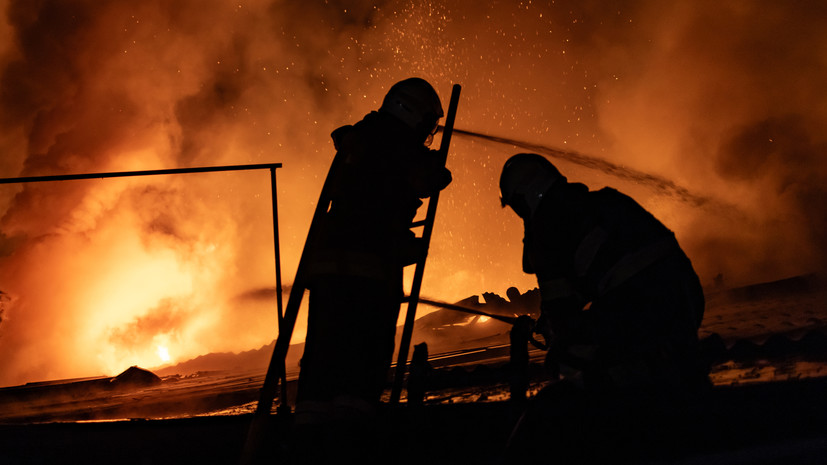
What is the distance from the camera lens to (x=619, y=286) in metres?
2.26

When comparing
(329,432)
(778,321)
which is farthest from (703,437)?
(778,321)

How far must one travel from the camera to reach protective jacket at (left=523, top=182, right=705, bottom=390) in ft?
7.26

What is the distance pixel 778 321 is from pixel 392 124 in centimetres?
755

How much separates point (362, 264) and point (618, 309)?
130 cm

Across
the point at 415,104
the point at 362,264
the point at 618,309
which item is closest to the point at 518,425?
the point at 618,309

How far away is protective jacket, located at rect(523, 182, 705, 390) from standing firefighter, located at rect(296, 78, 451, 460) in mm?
921

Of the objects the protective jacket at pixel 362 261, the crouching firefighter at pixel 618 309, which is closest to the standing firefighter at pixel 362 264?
the protective jacket at pixel 362 261

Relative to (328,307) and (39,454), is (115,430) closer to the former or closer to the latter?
(39,454)

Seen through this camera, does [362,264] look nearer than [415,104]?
Yes

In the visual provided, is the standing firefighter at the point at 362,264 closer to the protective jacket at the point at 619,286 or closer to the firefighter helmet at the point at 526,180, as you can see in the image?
the firefighter helmet at the point at 526,180

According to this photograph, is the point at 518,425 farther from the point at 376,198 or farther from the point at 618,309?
the point at 376,198

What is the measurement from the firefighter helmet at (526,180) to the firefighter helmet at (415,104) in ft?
2.54

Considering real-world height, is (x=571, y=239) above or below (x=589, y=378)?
above

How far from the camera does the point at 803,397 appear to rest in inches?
112
